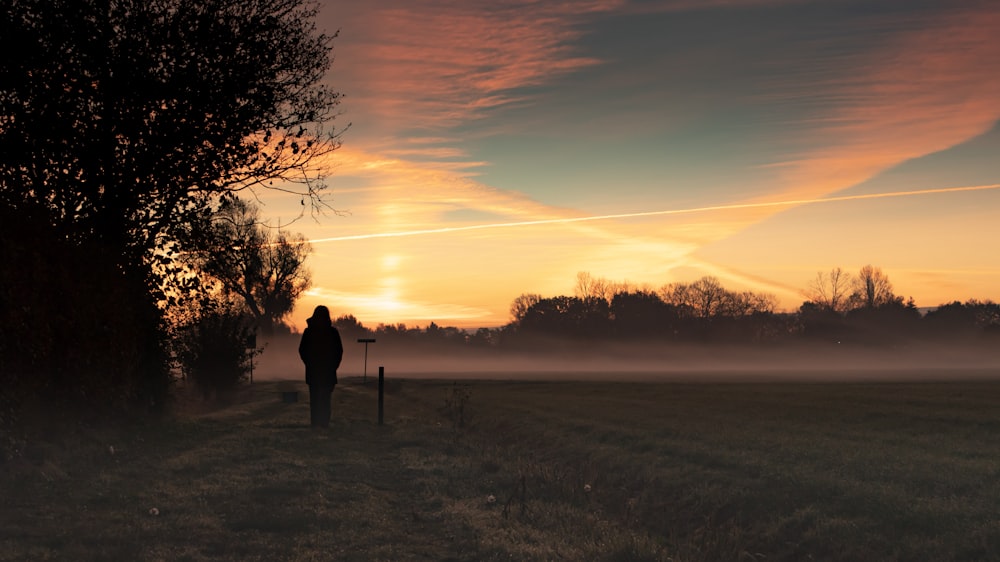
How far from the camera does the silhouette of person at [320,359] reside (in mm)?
23594

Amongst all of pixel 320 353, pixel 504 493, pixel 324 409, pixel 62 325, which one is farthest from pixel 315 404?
pixel 504 493

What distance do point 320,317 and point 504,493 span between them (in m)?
11.9

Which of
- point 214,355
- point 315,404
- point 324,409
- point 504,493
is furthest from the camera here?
point 214,355

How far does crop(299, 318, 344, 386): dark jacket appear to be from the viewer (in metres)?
23.7

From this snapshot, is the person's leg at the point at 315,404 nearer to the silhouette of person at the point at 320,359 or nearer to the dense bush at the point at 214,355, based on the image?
the silhouette of person at the point at 320,359

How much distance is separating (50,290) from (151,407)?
10.7 metres

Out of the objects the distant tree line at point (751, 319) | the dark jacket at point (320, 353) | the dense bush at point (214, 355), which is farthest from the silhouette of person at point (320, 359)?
the distant tree line at point (751, 319)

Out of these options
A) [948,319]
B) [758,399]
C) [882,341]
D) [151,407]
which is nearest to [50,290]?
[151,407]

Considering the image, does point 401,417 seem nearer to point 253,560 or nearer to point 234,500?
point 234,500

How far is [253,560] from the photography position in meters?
8.98

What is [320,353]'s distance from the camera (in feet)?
79.3

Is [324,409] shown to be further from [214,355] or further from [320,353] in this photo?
[214,355]

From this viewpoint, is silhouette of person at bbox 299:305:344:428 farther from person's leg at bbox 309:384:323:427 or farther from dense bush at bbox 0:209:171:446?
dense bush at bbox 0:209:171:446

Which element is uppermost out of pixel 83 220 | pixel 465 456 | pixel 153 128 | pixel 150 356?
pixel 153 128
